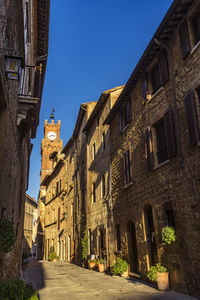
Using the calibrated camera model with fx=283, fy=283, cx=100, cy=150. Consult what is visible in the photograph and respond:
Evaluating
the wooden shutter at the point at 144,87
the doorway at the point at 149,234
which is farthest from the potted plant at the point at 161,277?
the wooden shutter at the point at 144,87

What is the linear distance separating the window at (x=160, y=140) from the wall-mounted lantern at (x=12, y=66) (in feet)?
17.8

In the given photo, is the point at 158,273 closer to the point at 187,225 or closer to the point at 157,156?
the point at 187,225

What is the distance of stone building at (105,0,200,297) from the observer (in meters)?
8.34

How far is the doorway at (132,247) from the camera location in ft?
41.0

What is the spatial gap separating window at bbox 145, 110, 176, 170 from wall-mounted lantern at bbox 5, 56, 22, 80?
214 inches

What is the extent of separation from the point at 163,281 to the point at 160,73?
7197mm

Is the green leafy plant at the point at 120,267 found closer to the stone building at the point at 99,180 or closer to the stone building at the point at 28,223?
the stone building at the point at 99,180

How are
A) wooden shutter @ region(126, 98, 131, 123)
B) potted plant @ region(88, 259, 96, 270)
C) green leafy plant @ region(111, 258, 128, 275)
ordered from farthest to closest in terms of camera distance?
potted plant @ region(88, 259, 96, 270)
wooden shutter @ region(126, 98, 131, 123)
green leafy plant @ region(111, 258, 128, 275)

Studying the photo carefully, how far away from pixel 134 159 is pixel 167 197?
11.1ft

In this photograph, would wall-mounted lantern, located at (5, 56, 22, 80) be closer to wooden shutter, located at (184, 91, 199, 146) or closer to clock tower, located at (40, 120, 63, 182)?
wooden shutter, located at (184, 91, 199, 146)

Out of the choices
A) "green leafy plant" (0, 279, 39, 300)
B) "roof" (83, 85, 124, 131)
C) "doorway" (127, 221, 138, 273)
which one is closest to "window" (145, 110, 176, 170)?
"doorway" (127, 221, 138, 273)

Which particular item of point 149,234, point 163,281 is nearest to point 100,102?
point 149,234

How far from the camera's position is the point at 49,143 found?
55188 mm

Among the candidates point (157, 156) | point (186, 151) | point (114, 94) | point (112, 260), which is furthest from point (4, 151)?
point (114, 94)
